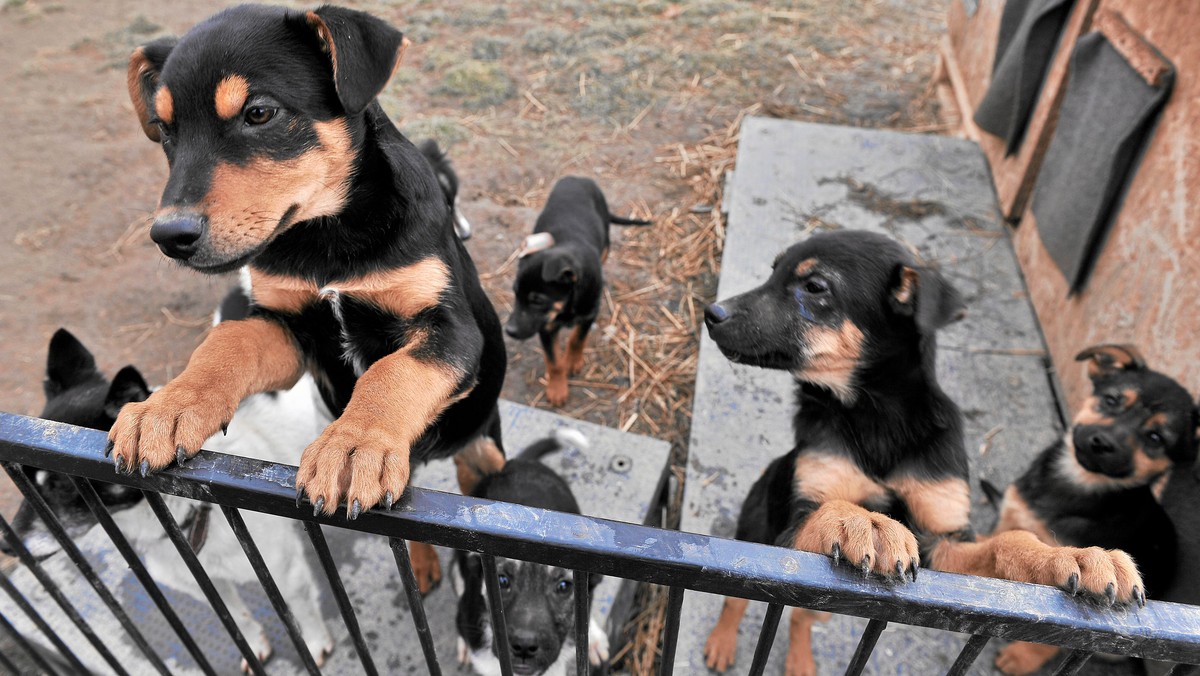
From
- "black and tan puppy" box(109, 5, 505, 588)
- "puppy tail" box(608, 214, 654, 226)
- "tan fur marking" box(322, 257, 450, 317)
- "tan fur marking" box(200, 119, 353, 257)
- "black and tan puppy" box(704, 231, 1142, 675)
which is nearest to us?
"black and tan puppy" box(109, 5, 505, 588)

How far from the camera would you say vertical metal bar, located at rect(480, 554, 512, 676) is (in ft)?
5.08

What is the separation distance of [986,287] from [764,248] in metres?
1.89

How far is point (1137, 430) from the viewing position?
342 cm

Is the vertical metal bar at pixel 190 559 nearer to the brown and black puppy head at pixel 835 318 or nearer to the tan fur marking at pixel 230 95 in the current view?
the tan fur marking at pixel 230 95

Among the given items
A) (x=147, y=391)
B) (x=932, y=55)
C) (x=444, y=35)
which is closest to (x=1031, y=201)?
(x=932, y=55)

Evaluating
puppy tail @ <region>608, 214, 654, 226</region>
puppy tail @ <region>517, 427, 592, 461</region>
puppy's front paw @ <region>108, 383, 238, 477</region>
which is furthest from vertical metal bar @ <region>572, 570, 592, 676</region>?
puppy tail @ <region>608, 214, 654, 226</region>

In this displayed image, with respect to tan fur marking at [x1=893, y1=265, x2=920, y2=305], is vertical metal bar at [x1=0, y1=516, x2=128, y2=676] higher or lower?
lower

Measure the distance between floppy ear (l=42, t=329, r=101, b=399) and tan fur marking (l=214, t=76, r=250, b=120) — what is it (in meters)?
1.69

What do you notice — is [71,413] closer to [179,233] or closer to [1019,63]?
[179,233]

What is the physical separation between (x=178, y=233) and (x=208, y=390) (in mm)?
430

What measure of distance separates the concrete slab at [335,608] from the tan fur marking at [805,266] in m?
1.70

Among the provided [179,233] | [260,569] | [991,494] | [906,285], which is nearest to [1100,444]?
[991,494]

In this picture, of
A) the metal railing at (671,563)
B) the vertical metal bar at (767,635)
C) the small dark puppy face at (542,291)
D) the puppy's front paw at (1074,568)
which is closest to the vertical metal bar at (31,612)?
the metal railing at (671,563)

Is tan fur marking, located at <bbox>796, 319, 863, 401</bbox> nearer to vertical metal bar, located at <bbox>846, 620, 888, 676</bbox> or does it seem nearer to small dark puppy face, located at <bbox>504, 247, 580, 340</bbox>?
vertical metal bar, located at <bbox>846, 620, 888, 676</bbox>
